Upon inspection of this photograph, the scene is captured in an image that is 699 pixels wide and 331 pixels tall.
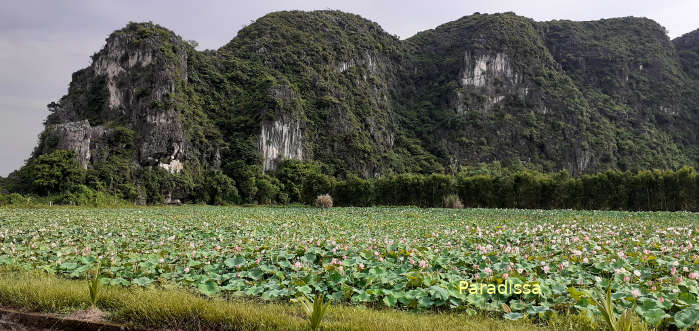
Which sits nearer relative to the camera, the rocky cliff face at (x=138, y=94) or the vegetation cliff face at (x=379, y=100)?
the rocky cliff face at (x=138, y=94)

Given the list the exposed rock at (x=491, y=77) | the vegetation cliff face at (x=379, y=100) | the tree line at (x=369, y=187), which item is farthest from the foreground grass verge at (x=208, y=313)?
the exposed rock at (x=491, y=77)

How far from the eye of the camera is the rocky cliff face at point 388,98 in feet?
239

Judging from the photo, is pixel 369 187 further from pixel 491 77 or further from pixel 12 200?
pixel 491 77

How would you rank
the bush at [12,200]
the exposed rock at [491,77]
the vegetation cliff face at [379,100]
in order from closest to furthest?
the bush at [12,200] < the vegetation cliff face at [379,100] < the exposed rock at [491,77]

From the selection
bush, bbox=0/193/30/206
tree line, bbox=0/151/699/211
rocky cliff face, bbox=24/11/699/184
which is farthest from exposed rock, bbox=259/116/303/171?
bush, bbox=0/193/30/206

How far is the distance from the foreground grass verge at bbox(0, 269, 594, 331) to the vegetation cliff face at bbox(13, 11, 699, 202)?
196 feet

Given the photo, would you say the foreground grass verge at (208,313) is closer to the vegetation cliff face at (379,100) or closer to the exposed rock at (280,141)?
the vegetation cliff face at (379,100)

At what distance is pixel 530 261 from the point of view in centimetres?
656

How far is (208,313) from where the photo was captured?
4.58m

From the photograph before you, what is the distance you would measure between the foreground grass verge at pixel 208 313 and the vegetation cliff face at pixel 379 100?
2356 inches

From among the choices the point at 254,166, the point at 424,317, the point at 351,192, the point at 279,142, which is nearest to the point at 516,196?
the point at 351,192

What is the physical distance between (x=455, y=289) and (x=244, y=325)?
257 centimetres

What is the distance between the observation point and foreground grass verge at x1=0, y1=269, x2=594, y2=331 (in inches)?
161

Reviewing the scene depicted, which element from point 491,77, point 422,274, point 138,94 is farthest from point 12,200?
point 491,77
